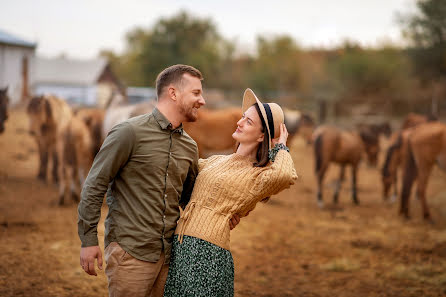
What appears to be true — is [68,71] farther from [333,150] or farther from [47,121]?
[333,150]

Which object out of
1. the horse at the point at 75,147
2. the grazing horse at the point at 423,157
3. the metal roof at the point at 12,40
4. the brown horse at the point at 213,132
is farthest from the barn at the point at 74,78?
the grazing horse at the point at 423,157

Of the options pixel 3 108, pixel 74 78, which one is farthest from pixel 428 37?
pixel 74 78

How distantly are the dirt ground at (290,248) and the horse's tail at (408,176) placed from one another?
392 mm

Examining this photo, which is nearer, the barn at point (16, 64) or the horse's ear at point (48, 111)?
the horse's ear at point (48, 111)

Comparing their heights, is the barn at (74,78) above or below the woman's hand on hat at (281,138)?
above

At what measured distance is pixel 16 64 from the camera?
65.0 feet

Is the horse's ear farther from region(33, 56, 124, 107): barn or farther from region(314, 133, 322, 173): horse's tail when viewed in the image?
region(33, 56, 124, 107): barn

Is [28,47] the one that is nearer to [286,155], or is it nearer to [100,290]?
[100,290]

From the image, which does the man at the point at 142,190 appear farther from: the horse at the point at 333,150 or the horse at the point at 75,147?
the horse at the point at 333,150

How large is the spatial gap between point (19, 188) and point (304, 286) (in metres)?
6.56

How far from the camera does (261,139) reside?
107 inches

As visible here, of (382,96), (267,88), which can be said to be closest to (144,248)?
(382,96)

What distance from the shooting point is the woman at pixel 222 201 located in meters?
2.51

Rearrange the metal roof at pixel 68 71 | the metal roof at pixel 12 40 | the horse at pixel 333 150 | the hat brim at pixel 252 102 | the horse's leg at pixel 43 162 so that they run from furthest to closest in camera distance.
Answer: the metal roof at pixel 68 71 < the metal roof at pixel 12 40 < the horse at pixel 333 150 < the horse's leg at pixel 43 162 < the hat brim at pixel 252 102
